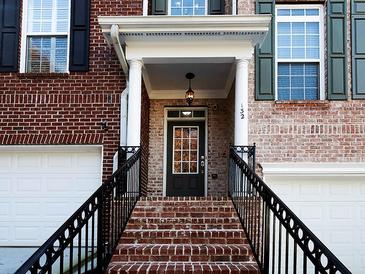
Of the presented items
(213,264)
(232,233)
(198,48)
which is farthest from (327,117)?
(213,264)

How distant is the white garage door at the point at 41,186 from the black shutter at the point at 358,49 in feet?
16.2

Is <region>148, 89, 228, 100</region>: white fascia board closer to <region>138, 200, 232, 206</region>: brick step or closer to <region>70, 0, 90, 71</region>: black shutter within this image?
<region>70, 0, 90, 71</region>: black shutter

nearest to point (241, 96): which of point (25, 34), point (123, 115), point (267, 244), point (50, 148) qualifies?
point (123, 115)

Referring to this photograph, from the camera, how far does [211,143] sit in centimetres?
988

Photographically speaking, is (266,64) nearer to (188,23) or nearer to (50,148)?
(188,23)

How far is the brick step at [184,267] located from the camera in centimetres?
519

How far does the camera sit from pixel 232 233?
624cm

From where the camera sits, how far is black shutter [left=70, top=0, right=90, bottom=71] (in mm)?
8828

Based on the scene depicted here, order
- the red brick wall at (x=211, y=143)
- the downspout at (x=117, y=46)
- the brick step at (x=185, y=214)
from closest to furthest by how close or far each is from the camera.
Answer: the brick step at (x=185, y=214) < the downspout at (x=117, y=46) < the red brick wall at (x=211, y=143)

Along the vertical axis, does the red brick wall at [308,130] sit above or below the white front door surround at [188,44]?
below

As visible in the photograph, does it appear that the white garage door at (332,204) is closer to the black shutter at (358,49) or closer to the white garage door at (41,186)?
the black shutter at (358,49)

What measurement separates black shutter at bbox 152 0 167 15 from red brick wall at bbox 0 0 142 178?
154cm

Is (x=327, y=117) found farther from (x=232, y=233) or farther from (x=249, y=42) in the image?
(x=232, y=233)

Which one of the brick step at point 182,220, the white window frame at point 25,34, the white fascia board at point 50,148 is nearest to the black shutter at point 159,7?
the white window frame at point 25,34
